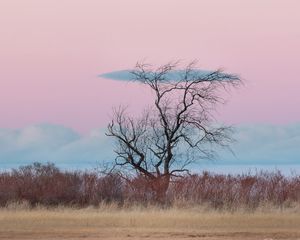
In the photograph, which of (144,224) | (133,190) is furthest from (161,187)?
(144,224)

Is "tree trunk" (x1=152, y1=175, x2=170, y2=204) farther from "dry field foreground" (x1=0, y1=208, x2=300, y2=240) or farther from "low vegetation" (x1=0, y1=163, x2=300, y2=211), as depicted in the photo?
"dry field foreground" (x1=0, y1=208, x2=300, y2=240)

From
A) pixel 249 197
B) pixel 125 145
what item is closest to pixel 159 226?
pixel 249 197

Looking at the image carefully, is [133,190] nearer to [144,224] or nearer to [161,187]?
[161,187]

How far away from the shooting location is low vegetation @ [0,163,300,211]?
32603mm

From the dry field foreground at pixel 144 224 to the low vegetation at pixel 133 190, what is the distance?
237 cm

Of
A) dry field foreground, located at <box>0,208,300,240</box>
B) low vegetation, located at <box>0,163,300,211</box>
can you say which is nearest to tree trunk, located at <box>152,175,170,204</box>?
low vegetation, located at <box>0,163,300,211</box>

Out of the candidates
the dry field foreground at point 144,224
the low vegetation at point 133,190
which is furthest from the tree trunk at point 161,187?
the dry field foreground at point 144,224

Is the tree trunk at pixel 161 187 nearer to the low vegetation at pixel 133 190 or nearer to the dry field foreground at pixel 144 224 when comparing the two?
the low vegetation at pixel 133 190

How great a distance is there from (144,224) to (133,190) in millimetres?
7812

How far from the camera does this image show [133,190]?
34.4 meters

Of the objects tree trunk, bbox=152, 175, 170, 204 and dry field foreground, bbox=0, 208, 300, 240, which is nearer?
dry field foreground, bbox=0, 208, 300, 240

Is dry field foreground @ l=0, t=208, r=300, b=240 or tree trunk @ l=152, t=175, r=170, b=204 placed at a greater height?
tree trunk @ l=152, t=175, r=170, b=204

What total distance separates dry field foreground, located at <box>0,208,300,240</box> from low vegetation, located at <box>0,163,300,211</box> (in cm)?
237

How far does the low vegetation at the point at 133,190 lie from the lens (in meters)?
32.6
